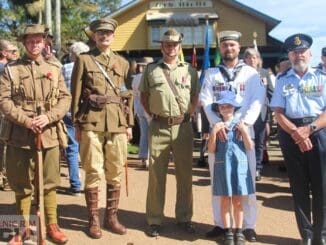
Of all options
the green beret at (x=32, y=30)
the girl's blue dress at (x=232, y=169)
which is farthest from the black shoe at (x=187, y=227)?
the green beret at (x=32, y=30)

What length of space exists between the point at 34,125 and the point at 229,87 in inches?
79.2

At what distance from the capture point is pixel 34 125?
4.78 m

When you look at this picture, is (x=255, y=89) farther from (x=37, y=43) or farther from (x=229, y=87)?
(x=37, y=43)

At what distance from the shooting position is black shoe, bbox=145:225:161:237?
209 inches

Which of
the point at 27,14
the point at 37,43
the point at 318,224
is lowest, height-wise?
the point at 318,224

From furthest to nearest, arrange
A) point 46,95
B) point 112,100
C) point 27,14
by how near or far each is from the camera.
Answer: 1. point 27,14
2. point 112,100
3. point 46,95

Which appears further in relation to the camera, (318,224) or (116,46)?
(116,46)

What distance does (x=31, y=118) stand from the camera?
4.84 metres

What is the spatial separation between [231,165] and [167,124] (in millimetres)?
869

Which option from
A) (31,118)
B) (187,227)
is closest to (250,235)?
(187,227)

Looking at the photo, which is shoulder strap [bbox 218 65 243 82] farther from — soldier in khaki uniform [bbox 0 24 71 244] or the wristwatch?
soldier in khaki uniform [bbox 0 24 71 244]

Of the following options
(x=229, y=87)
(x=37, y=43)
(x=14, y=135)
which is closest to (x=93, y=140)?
(x=14, y=135)

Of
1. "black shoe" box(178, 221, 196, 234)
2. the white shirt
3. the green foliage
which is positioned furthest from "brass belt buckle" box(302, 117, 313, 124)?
the green foliage

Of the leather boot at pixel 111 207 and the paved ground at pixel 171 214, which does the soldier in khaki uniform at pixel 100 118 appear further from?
the paved ground at pixel 171 214
